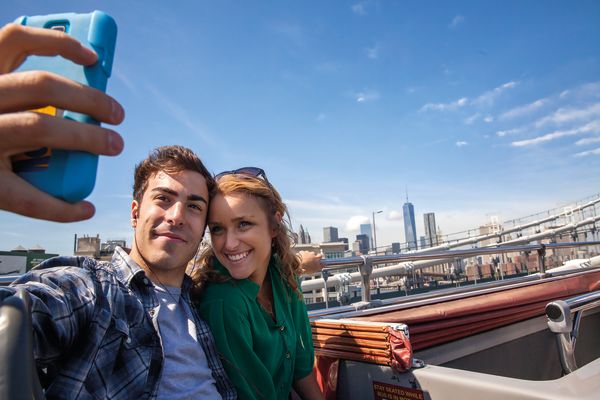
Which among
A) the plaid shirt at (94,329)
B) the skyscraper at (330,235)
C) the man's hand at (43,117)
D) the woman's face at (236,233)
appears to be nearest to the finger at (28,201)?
the man's hand at (43,117)

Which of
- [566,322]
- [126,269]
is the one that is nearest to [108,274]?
[126,269]

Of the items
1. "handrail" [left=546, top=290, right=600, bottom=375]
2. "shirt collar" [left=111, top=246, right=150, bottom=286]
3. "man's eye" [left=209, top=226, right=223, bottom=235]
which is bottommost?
"handrail" [left=546, top=290, right=600, bottom=375]

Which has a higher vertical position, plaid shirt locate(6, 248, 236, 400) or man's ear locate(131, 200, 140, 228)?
man's ear locate(131, 200, 140, 228)

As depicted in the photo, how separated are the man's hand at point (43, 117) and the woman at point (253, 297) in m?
0.98

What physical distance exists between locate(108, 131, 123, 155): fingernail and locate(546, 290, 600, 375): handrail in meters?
2.11

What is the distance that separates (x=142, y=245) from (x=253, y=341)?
61cm

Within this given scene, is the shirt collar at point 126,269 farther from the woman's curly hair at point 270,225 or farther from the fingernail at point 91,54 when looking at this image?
the fingernail at point 91,54

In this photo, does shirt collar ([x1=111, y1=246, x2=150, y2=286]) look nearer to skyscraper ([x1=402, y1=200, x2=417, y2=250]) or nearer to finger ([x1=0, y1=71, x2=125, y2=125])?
finger ([x1=0, y1=71, x2=125, y2=125])

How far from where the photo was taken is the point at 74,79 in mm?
595

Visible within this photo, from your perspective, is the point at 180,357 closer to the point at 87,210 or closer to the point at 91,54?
the point at 87,210

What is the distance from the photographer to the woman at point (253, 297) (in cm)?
140

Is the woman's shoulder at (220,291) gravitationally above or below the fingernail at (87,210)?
below

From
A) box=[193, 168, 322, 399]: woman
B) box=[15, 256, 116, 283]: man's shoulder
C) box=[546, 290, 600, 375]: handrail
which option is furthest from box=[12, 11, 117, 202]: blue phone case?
box=[546, 290, 600, 375]: handrail

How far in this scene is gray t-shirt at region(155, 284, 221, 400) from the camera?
4.00ft
